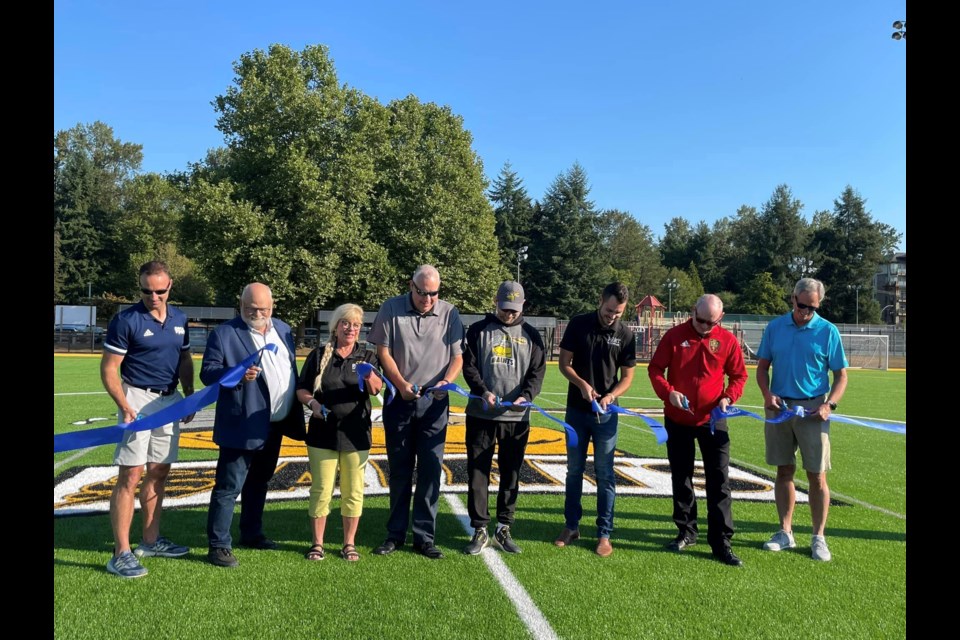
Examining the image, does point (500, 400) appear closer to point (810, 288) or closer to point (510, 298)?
point (510, 298)

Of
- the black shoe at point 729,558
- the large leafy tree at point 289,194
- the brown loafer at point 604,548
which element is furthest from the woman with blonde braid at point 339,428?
the large leafy tree at point 289,194

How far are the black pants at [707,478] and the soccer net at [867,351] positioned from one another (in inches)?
1637

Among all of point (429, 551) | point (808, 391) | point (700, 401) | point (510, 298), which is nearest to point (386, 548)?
point (429, 551)

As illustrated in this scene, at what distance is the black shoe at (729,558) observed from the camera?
16.1 ft

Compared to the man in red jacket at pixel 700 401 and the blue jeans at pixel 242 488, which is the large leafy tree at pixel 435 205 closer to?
the blue jeans at pixel 242 488

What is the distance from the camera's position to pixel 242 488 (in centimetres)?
518

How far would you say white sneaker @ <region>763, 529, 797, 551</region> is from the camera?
17.4ft

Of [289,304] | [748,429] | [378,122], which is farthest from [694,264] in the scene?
[748,429]

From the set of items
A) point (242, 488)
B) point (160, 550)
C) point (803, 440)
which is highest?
point (803, 440)

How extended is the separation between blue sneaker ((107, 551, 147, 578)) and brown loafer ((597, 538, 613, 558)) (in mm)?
3411

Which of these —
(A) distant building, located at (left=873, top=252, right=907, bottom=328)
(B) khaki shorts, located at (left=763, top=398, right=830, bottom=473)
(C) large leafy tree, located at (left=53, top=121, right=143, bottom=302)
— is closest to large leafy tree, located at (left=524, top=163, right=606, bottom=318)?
(C) large leafy tree, located at (left=53, top=121, right=143, bottom=302)

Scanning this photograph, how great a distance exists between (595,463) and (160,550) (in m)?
3.54
